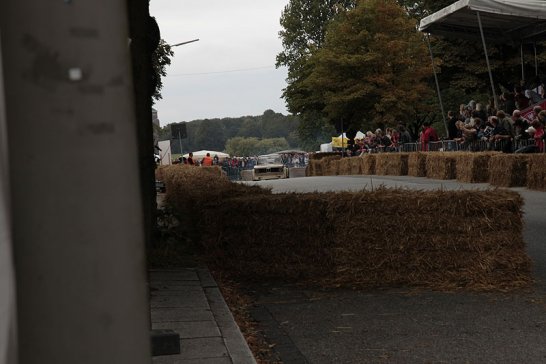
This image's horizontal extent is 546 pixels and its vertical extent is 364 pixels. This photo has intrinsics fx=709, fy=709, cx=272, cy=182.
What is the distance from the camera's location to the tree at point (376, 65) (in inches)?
1747

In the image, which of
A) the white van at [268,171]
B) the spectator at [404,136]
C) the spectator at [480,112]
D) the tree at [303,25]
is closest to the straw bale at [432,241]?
the spectator at [480,112]

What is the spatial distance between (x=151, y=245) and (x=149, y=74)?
2087 mm

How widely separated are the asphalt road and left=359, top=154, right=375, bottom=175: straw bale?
77.5 feet

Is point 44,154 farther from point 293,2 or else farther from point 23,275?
point 293,2

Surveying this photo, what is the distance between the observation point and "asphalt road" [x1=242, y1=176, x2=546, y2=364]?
14.1ft

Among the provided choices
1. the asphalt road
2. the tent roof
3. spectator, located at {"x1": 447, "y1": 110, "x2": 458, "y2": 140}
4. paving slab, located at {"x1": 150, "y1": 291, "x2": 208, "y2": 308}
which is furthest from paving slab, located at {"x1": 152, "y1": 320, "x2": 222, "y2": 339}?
spectator, located at {"x1": 447, "y1": 110, "x2": 458, "y2": 140}

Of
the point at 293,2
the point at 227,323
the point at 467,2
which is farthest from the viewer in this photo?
the point at 293,2

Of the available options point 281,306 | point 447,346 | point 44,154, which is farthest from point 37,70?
point 281,306

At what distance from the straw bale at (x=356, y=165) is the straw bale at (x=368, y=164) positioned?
52cm

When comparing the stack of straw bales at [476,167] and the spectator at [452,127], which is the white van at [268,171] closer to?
the spectator at [452,127]

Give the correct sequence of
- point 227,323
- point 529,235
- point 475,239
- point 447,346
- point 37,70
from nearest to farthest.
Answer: point 37,70 → point 447,346 → point 227,323 → point 475,239 → point 529,235

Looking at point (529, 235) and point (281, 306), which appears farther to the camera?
point (529, 235)

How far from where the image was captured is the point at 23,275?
123cm

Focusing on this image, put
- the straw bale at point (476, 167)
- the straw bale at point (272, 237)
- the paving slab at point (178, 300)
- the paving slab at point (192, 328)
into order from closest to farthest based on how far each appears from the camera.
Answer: the paving slab at point (192, 328)
the paving slab at point (178, 300)
the straw bale at point (272, 237)
the straw bale at point (476, 167)
